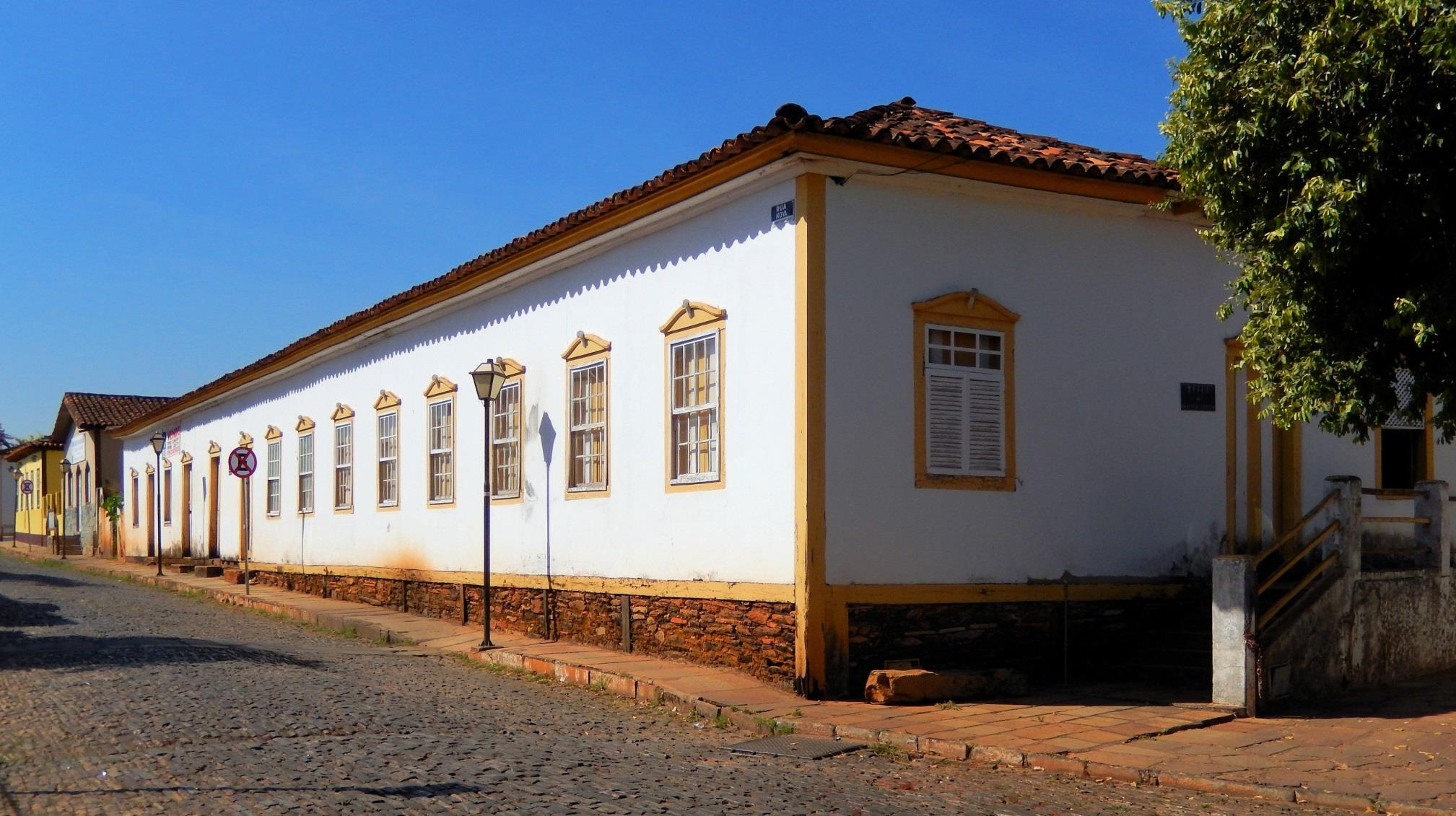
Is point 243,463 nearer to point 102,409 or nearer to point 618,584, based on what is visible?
point 618,584

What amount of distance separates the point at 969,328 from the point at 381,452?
35.8ft

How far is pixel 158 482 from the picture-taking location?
33938 mm

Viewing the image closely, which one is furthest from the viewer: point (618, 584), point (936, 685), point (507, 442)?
point (507, 442)

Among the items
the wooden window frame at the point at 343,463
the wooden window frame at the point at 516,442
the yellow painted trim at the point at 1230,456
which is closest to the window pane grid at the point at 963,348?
the yellow painted trim at the point at 1230,456

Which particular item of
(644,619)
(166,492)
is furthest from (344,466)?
(166,492)

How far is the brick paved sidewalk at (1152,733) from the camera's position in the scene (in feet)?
24.7

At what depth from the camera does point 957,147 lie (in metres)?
10.7

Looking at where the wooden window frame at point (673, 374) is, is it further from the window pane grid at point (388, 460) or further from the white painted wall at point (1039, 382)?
the window pane grid at point (388, 460)

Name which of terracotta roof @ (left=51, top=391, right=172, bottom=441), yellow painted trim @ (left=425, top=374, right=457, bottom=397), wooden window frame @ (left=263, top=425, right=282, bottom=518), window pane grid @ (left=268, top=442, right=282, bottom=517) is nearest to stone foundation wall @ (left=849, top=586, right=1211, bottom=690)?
yellow painted trim @ (left=425, top=374, right=457, bottom=397)

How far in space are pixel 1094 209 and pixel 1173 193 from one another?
0.71 metres

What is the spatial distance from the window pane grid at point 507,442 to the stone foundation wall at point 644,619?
1.17 metres

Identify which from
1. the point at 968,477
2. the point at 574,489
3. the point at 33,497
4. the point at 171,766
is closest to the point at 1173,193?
the point at 968,477

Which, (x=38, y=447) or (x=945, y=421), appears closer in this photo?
(x=945, y=421)

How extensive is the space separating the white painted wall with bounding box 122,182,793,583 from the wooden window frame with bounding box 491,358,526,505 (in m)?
0.11
